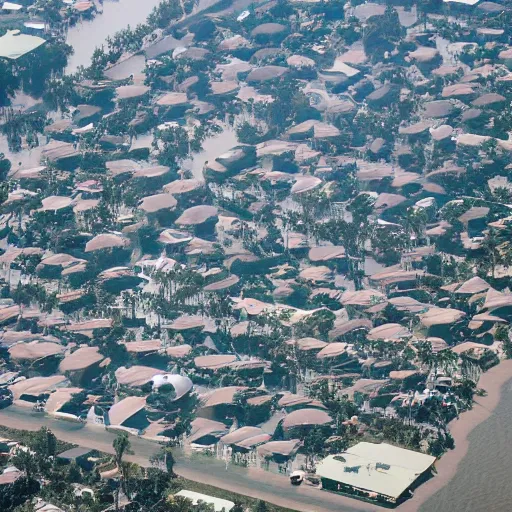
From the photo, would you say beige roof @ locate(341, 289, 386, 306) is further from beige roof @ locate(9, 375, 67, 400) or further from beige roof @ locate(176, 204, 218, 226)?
beige roof @ locate(9, 375, 67, 400)

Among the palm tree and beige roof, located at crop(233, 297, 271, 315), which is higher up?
the palm tree

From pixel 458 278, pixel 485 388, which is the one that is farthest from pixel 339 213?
pixel 485 388

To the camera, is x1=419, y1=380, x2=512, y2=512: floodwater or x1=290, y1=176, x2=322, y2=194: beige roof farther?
x1=290, y1=176, x2=322, y2=194: beige roof

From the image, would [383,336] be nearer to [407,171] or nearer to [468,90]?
[407,171]

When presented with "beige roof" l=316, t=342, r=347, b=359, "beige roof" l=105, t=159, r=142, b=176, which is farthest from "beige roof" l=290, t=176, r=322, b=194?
"beige roof" l=316, t=342, r=347, b=359

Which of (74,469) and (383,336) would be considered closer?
(74,469)

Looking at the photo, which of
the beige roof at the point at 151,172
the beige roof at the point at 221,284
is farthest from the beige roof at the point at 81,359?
the beige roof at the point at 151,172
